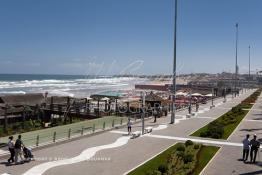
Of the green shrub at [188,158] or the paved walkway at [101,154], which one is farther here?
the green shrub at [188,158]

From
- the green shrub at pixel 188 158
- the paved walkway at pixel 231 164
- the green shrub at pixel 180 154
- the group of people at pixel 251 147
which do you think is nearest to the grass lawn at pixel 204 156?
the paved walkway at pixel 231 164

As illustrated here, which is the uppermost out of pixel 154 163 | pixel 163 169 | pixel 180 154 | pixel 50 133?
pixel 50 133

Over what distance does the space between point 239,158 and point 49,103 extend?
1203 inches

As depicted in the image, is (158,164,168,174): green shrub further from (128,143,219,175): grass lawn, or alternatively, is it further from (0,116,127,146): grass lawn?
(0,116,127,146): grass lawn

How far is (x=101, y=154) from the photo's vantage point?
22359 millimetres

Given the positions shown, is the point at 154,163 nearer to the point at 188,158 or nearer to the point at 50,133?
the point at 188,158

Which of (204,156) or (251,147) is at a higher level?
(251,147)

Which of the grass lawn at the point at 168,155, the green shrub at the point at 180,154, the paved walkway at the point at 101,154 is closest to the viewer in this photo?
the paved walkway at the point at 101,154

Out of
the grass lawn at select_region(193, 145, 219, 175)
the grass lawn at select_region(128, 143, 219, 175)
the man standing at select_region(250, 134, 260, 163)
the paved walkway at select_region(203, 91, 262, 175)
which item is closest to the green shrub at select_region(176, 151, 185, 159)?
the grass lawn at select_region(128, 143, 219, 175)

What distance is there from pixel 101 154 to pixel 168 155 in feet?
14.0

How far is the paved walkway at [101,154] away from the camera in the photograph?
1870 centimetres

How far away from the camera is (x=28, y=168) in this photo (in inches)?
738

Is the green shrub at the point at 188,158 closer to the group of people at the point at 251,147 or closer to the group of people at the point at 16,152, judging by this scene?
the group of people at the point at 251,147

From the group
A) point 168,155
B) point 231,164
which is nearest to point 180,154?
point 168,155
